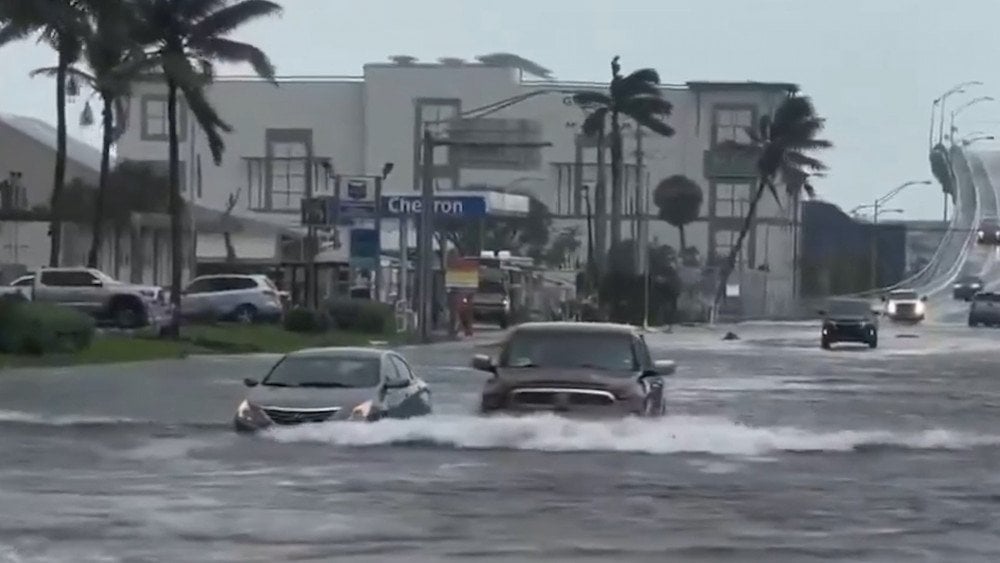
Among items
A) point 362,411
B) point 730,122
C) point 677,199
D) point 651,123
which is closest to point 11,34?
point 362,411

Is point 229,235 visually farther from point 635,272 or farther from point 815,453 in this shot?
point 815,453

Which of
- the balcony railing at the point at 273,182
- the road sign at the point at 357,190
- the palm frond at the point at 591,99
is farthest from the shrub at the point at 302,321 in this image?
the balcony railing at the point at 273,182

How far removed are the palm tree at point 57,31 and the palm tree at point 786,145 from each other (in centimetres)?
5534

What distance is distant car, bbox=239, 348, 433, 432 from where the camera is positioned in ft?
86.2

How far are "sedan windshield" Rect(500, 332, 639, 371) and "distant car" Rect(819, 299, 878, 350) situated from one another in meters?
44.3

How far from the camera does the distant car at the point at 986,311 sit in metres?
95.9

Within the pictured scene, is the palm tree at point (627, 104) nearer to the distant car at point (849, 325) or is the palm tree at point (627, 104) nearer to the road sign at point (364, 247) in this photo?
the road sign at point (364, 247)

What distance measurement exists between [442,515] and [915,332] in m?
73.6

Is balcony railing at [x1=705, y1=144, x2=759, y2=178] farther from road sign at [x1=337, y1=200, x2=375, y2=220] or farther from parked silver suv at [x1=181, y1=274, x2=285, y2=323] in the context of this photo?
parked silver suv at [x1=181, y1=274, x2=285, y2=323]

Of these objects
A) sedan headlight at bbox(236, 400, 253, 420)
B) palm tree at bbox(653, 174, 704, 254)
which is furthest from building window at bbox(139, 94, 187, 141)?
sedan headlight at bbox(236, 400, 253, 420)

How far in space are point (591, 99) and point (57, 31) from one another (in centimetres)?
4777

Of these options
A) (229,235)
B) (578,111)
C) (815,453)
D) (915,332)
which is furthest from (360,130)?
(815,453)

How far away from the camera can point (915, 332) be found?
296 feet

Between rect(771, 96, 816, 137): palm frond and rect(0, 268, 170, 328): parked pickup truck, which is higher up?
rect(771, 96, 816, 137): palm frond
